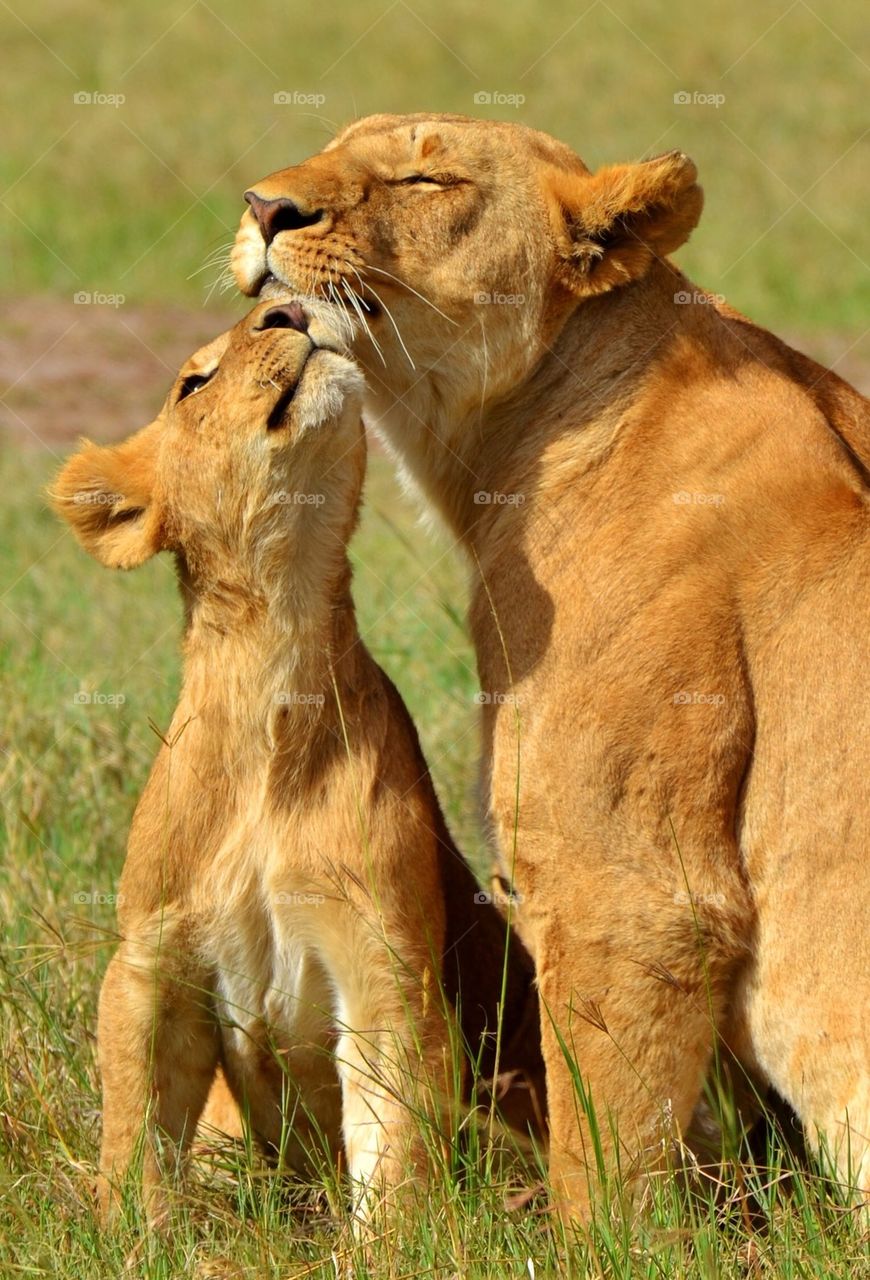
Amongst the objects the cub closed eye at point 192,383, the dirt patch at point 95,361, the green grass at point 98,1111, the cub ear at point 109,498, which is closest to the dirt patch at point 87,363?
the dirt patch at point 95,361

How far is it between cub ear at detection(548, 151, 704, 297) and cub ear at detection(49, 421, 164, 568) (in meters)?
0.97

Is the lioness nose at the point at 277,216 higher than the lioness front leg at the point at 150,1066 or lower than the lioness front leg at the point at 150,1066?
higher

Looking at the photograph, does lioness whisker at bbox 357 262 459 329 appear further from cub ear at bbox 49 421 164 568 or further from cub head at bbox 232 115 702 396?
cub ear at bbox 49 421 164 568

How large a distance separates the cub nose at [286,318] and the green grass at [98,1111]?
3.85ft

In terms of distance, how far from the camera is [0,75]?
2038 centimetres

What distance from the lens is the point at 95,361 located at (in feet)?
41.0

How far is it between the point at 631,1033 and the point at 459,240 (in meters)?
1.57

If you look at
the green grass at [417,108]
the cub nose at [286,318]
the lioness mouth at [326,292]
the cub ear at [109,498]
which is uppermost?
the green grass at [417,108]

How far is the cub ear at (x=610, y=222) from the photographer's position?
11.9ft

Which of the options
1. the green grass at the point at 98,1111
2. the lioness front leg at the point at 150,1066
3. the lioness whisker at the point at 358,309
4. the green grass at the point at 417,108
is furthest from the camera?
the green grass at the point at 417,108

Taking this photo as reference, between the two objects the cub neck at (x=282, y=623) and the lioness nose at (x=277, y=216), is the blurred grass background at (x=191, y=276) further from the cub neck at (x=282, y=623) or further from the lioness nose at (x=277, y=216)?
the lioness nose at (x=277, y=216)

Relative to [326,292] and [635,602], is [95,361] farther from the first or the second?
[635,602]

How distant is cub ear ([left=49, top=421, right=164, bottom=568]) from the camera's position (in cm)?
384

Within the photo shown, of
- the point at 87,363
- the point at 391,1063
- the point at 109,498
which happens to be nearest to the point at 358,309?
the point at 109,498
